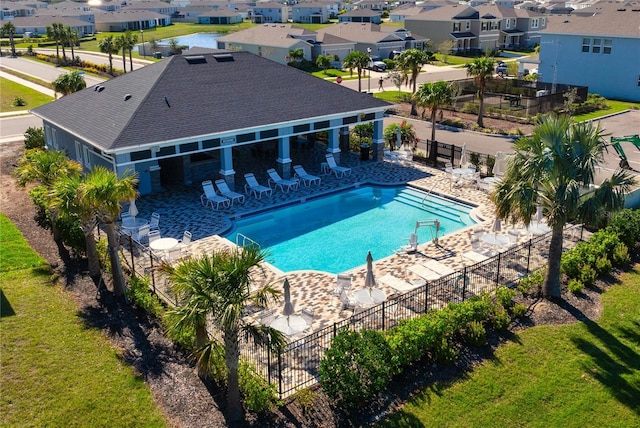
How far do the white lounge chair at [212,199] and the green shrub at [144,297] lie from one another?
8.11m

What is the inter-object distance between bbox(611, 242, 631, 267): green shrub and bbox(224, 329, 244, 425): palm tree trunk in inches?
549

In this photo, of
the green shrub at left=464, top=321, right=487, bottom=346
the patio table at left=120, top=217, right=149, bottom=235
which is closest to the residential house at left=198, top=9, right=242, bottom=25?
the patio table at left=120, top=217, right=149, bottom=235

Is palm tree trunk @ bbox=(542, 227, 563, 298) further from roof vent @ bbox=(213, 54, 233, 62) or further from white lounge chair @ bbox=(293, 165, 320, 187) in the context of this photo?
roof vent @ bbox=(213, 54, 233, 62)

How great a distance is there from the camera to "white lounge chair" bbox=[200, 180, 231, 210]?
25578 millimetres

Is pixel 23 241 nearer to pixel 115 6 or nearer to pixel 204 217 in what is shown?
pixel 204 217

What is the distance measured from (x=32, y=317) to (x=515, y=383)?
1308 cm

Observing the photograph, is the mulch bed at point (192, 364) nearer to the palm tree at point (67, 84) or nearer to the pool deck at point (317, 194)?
the pool deck at point (317, 194)

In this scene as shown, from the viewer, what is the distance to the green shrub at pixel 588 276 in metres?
18.5

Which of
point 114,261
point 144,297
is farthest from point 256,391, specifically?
point 114,261

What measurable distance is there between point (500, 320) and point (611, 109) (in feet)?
131

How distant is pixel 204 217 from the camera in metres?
24.5

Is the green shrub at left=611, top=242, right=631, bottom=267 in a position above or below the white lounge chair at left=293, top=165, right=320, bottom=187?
below

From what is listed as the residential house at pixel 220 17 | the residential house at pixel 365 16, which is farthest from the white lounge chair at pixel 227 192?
the residential house at pixel 220 17

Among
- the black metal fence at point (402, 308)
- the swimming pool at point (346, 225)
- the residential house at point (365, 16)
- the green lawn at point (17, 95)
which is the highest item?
the residential house at point (365, 16)
